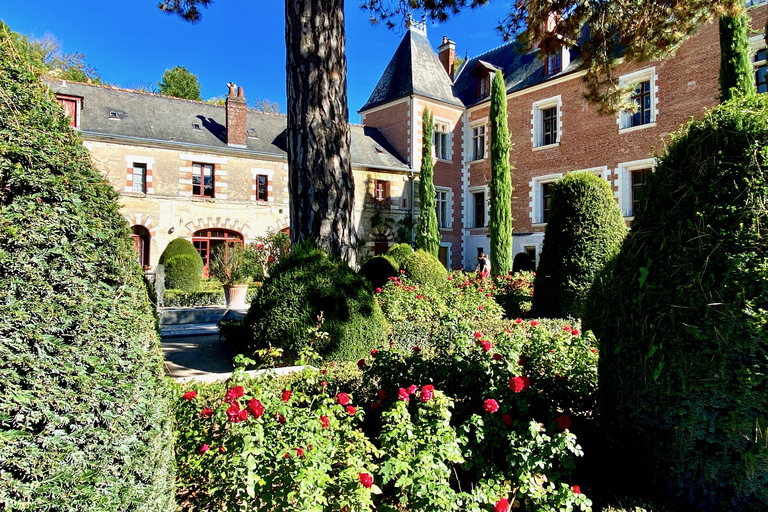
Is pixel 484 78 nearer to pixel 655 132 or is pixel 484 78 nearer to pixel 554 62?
pixel 554 62

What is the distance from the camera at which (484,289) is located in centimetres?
913

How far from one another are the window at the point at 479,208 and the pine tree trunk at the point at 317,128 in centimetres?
1776

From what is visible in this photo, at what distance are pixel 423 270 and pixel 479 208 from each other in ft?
46.2

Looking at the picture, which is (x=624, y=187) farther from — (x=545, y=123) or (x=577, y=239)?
(x=577, y=239)

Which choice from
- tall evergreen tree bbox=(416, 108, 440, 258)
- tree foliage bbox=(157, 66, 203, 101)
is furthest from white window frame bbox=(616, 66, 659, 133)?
tree foliage bbox=(157, 66, 203, 101)

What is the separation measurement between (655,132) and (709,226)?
16.4 metres

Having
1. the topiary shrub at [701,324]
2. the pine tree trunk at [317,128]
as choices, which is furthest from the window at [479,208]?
the topiary shrub at [701,324]

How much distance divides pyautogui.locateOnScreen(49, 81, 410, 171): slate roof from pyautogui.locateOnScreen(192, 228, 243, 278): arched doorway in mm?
3355

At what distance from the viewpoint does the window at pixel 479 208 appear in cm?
2291

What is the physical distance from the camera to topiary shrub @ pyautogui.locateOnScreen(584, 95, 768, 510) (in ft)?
6.48

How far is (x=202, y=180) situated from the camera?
19047 mm

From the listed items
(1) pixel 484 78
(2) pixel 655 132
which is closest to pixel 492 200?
(2) pixel 655 132

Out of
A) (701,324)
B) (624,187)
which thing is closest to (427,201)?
(624,187)

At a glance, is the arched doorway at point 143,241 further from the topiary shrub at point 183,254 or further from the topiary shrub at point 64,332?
the topiary shrub at point 64,332
